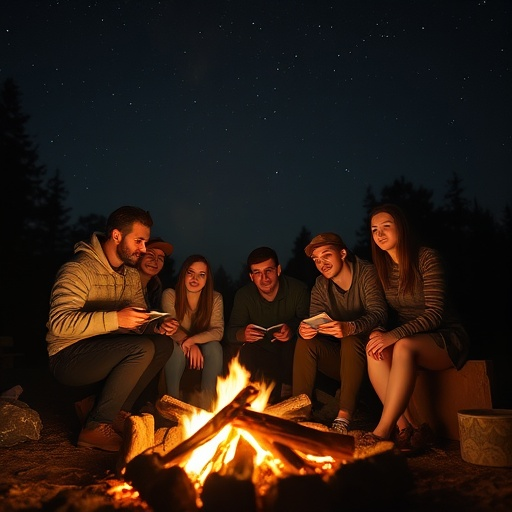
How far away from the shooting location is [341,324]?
435 centimetres

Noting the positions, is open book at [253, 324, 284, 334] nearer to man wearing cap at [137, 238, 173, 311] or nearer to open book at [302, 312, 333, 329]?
open book at [302, 312, 333, 329]

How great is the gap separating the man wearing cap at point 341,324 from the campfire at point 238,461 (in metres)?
1.24

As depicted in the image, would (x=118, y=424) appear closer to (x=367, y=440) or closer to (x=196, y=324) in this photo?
(x=196, y=324)

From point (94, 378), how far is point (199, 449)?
151cm

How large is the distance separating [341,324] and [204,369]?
5.64 ft

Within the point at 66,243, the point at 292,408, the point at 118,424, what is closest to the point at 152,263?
the point at 118,424

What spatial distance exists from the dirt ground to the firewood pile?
4.7 inches

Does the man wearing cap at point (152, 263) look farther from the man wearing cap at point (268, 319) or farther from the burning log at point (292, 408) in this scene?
the burning log at point (292, 408)

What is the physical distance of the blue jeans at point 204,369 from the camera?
16.9 feet

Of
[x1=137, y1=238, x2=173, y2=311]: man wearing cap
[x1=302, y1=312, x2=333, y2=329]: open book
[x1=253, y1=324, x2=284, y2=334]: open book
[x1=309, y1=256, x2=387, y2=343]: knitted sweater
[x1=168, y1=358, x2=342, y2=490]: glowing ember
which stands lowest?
[x1=168, y1=358, x2=342, y2=490]: glowing ember

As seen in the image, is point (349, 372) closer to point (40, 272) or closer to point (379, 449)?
point (379, 449)

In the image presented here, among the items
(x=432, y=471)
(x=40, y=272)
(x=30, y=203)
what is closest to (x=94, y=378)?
(x=432, y=471)

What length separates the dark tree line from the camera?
54.6 feet

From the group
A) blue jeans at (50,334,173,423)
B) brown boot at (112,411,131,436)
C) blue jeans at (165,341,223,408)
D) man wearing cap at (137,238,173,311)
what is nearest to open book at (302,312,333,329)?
blue jeans at (165,341,223,408)
